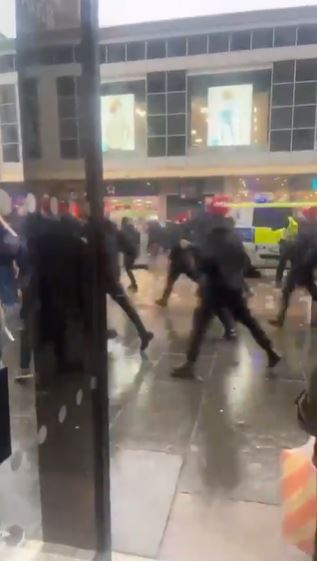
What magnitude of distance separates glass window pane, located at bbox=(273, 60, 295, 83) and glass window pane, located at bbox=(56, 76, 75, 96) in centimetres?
630

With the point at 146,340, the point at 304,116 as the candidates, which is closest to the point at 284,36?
the point at 304,116

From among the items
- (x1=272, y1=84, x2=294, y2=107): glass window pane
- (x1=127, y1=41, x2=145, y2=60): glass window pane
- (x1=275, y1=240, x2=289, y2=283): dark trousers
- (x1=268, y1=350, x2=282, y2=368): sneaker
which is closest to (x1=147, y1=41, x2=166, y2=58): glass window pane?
(x1=127, y1=41, x2=145, y2=60): glass window pane

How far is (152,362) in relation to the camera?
3922 mm

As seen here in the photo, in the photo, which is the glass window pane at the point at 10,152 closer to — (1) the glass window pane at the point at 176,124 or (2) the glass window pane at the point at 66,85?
(2) the glass window pane at the point at 66,85

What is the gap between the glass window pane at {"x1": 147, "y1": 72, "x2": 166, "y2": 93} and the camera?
7.51 meters

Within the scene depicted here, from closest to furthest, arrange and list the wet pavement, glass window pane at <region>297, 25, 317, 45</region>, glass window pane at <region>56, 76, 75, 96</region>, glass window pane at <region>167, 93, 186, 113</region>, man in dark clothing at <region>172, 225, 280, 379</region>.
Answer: glass window pane at <region>56, 76, 75, 96</region>, the wet pavement, man in dark clothing at <region>172, 225, 280, 379</region>, glass window pane at <region>297, 25, 317, 45</region>, glass window pane at <region>167, 93, 186, 113</region>

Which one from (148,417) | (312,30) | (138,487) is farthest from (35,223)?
(312,30)

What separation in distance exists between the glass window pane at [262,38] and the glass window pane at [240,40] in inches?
3.6

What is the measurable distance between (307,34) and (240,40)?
1156 millimetres

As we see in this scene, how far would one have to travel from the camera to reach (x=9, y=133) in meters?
1.37

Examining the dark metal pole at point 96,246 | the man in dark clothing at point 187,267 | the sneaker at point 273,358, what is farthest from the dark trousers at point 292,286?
the dark metal pole at point 96,246


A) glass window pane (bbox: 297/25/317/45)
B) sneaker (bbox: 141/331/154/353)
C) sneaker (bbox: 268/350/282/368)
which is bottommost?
sneaker (bbox: 141/331/154/353)

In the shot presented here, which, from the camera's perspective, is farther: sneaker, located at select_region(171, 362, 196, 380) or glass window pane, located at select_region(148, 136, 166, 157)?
glass window pane, located at select_region(148, 136, 166, 157)

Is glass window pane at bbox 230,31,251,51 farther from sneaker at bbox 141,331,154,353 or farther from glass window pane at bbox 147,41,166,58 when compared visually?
sneaker at bbox 141,331,154,353
